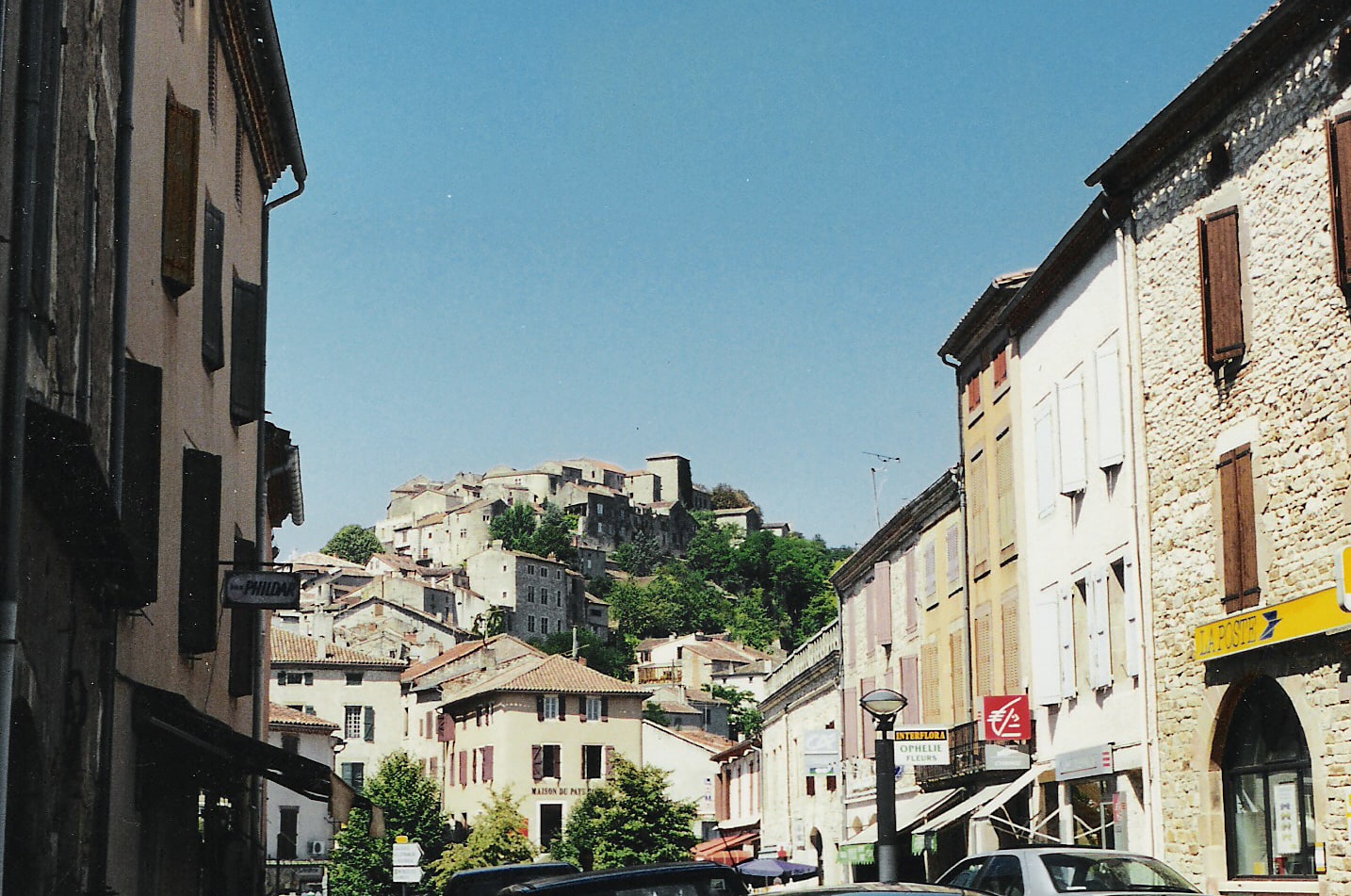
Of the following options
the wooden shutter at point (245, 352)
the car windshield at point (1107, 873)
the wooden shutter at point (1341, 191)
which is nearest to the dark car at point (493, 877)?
the car windshield at point (1107, 873)

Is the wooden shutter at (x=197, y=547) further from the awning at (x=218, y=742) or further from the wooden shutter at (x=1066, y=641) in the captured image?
the wooden shutter at (x=1066, y=641)

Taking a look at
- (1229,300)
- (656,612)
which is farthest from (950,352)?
(656,612)

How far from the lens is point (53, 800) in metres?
10.3

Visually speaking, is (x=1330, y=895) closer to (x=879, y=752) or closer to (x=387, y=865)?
(x=879, y=752)

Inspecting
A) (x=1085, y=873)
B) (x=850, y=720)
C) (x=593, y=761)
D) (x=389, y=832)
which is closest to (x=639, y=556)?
(x=593, y=761)

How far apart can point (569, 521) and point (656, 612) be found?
599 inches

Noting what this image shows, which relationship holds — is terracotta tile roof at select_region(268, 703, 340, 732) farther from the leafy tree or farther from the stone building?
the stone building

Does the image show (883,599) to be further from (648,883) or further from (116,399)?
(648,883)

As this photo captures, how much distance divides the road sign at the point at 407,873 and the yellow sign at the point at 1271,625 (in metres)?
18.2

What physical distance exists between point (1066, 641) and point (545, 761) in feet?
189

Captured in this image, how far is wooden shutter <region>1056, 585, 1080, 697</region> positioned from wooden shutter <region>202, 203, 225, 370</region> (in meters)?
12.9

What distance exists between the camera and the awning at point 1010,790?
2652 cm

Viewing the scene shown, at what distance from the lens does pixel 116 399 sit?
12359mm

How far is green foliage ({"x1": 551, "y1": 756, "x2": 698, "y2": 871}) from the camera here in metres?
64.6
